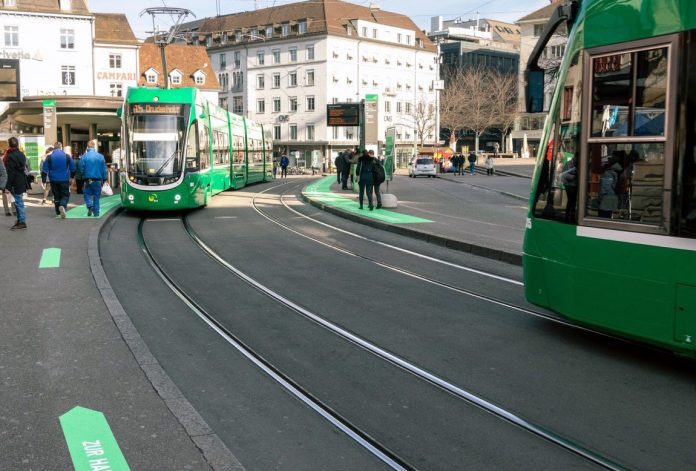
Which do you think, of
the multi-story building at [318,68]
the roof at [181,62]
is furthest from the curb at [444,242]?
the multi-story building at [318,68]

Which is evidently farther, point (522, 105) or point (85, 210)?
point (522, 105)

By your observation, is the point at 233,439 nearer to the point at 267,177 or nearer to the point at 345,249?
the point at 345,249

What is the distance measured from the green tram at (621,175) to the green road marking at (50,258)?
694 cm

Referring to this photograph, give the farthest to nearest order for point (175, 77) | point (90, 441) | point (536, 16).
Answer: point (536, 16) → point (175, 77) → point (90, 441)

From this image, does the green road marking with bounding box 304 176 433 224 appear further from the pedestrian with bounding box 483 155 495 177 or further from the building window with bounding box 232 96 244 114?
the building window with bounding box 232 96 244 114

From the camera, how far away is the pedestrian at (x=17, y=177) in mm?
14969

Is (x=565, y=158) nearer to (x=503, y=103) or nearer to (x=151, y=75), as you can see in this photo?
(x=151, y=75)

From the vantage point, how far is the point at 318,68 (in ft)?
287

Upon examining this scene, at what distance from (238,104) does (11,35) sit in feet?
121

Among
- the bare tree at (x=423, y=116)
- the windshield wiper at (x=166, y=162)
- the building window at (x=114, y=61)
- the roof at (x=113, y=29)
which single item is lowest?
the windshield wiper at (x=166, y=162)

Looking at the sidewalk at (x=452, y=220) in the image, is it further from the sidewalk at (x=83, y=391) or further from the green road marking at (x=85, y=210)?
the sidewalk at (x=83, y=391)

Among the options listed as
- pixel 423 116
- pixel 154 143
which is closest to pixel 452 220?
pixel 154 143

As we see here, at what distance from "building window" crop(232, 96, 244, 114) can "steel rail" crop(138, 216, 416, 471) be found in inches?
3461

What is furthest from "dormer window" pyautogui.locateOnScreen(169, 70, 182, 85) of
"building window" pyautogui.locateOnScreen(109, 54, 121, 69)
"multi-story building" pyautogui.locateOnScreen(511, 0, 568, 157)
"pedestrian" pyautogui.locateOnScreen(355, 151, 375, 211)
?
"pedestrian" pyautogui.locateOnScreen(355, 151, 375, 211)
